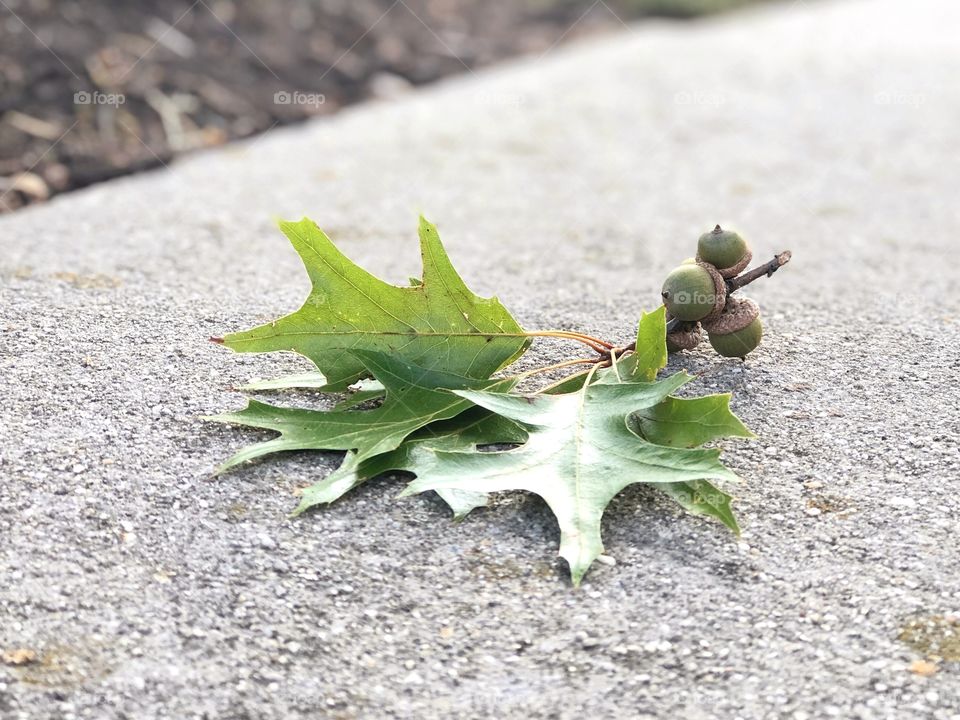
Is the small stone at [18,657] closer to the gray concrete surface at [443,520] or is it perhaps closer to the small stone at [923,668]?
the gray concrete surface at [443,520]

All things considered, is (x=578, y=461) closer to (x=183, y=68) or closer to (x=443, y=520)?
(x=443, y=520)

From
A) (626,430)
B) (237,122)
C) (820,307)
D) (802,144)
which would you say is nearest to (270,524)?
(626,430)

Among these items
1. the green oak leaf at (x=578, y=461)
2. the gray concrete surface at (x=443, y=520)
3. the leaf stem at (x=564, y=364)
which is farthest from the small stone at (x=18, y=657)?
the leaf stem at (x=564, y=364)

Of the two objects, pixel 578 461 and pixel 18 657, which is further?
pixel 578 461

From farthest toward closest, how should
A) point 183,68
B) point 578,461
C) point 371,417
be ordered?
point 183,68 → point 371,417 → point 578,461

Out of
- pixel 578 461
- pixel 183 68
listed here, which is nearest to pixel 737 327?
pixel 578 461

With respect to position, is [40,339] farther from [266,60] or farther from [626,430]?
[266,60]

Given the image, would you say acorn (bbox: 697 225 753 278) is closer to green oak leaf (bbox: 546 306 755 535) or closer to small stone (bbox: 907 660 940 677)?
green oak leaf (bbox: 546 306 755 535)

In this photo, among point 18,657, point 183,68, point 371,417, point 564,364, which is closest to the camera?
point 18,657
